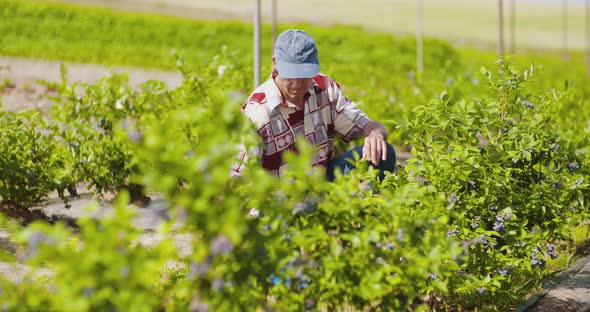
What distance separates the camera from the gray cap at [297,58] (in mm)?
3061

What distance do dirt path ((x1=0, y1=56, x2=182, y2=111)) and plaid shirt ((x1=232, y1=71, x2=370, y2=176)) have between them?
5210 mm

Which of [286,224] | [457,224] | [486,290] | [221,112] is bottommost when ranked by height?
[486,290]

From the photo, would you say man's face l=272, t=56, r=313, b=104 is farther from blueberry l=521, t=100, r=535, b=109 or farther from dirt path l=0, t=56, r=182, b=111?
dirt path l=0, t=56, r=182, b=111

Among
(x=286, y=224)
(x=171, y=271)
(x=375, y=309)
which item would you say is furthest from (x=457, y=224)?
(x=171, y=271)

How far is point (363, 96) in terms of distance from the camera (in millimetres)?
6977

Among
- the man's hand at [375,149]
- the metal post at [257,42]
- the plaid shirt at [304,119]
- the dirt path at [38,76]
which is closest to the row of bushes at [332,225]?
the man's hand at [375,149]

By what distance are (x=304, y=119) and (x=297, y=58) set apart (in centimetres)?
48

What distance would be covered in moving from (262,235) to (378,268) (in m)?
0.45

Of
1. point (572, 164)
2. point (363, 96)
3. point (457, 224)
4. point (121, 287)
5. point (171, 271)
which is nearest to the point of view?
point (121, 287)

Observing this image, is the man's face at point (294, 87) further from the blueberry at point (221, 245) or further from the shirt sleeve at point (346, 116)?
the blueberry at point (221, 245)

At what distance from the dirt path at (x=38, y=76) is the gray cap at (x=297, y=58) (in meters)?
5.52

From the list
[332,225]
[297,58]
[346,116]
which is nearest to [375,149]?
[346,116]

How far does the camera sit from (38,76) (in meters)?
10.5

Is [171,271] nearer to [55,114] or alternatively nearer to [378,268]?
[378,268]
